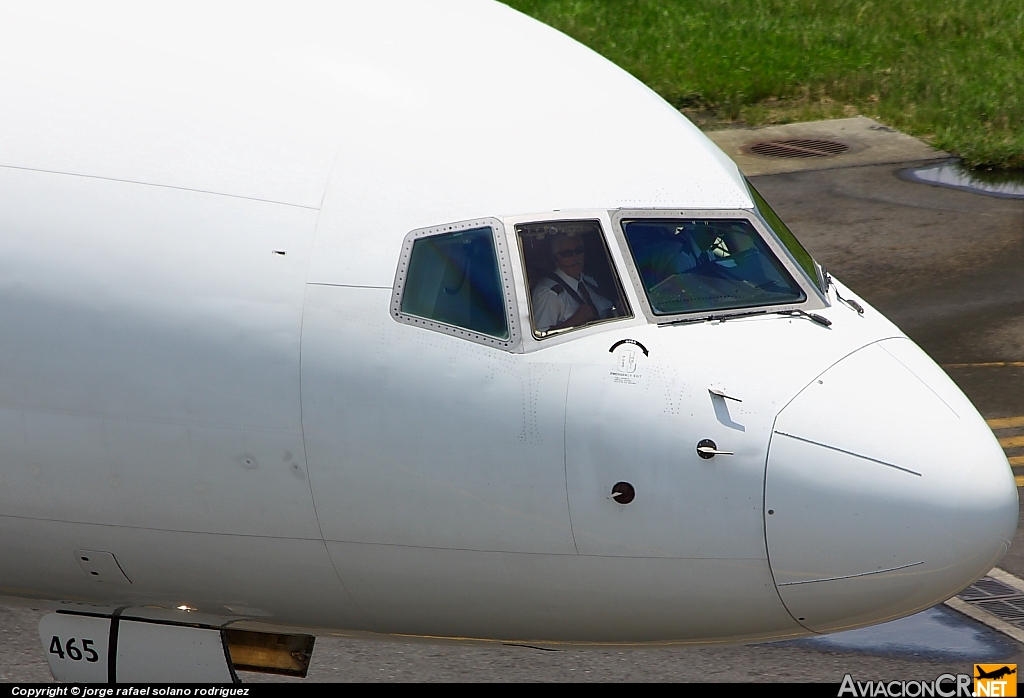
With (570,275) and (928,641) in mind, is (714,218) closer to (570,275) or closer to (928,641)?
(570,275)

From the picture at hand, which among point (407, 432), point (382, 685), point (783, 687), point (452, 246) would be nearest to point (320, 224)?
point (452, 246)

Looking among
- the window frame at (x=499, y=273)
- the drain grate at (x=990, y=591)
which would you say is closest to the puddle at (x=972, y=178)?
the drain grate at (x=990, y=591)

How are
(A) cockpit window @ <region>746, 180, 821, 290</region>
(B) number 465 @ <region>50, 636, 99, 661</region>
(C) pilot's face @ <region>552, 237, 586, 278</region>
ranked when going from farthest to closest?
(B) number 465 @ <region>50, 636, 99, 661</region>
(A) cockpit window @ <region>746, 180, 821, 290</region>
(C) pilot's face @ <region>552, 237, 586, 278</region>

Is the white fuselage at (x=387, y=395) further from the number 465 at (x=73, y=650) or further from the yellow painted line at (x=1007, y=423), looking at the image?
the yellow painted line at (x=1007, y=423)

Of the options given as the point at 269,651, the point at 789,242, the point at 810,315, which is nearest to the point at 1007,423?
the point at 789,242

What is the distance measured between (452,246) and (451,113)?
2.25 feet

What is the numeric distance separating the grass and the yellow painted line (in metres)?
9.44

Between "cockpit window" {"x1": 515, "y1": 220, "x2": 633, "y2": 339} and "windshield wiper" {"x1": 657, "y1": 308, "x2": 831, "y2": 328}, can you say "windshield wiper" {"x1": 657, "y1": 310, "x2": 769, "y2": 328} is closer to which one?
"windshield wiper" {"x1": 657, "y1": 308, "x2": 831, "y2": 328}

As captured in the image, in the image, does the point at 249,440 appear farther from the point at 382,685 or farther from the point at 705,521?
→ the point at 382,685

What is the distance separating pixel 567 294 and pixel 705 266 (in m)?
0.73

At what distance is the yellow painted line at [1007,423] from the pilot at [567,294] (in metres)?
8.70

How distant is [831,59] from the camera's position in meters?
26.5

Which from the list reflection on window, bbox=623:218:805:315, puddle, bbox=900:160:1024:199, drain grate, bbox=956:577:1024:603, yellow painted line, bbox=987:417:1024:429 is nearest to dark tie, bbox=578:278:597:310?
reflection on window, bbox=623:218:805:315

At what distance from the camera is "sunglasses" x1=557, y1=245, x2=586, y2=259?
675 cm
